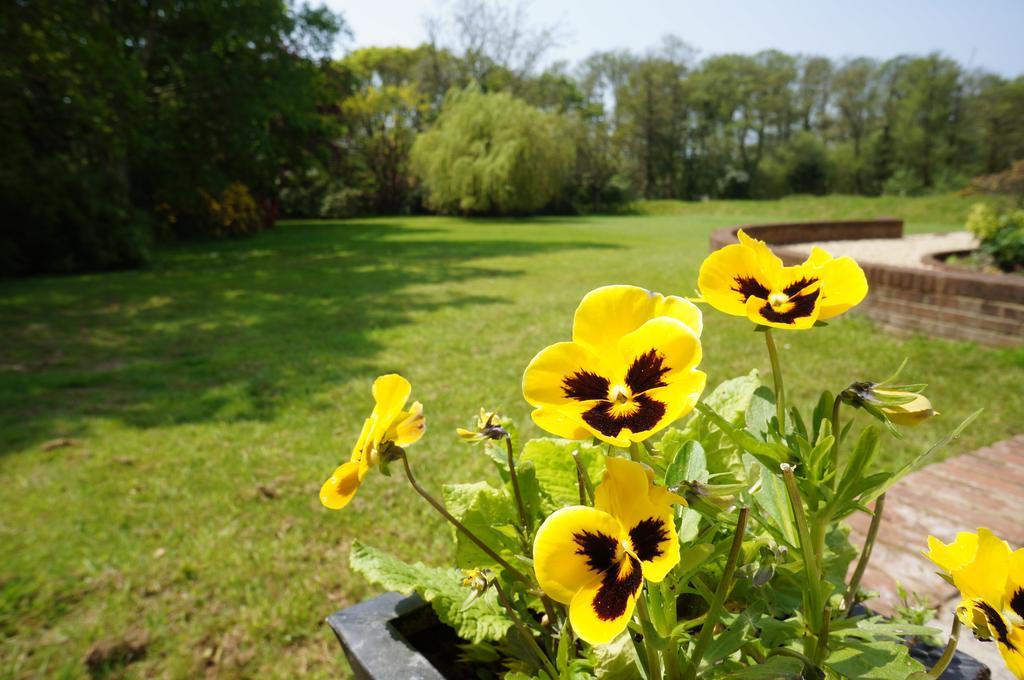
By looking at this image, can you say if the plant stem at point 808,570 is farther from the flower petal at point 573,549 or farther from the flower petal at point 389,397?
the flower petal at point 389,397

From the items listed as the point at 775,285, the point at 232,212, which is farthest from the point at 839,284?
the point at 232,212

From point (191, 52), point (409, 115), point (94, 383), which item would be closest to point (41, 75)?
point (191, 52)

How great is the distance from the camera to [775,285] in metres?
0.73

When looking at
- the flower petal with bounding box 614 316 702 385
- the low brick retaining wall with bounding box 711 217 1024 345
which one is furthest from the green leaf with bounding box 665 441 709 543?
the low brick retaining wall with bounding box 711 217 1024 345

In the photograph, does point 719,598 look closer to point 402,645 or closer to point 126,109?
point 402,645

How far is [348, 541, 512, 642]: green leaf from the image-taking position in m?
0.92

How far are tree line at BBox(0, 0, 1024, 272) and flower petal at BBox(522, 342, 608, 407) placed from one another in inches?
417

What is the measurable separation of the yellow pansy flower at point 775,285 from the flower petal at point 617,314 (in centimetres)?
Result: 4

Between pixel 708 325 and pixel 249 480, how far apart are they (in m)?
4.29

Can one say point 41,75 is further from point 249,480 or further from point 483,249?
point 249,480

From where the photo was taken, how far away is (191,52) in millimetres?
11758

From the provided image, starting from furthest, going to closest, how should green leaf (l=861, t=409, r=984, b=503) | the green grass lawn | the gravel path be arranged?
the gravel path → the green grass lawn → green leaf (l=861, t=409, r=984, b=503)

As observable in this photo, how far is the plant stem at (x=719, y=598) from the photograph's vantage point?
60cm

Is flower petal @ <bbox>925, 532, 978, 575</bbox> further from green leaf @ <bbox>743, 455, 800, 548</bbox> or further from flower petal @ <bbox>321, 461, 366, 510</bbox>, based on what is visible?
flower petal @ <bbox>321, 461, 366, 510</bbox>
